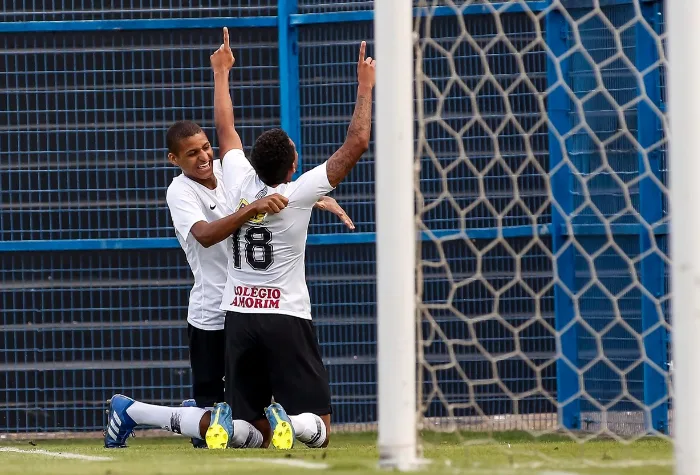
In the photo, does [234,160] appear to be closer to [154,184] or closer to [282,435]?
[282,435]

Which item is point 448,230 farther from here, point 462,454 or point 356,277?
point 462,454

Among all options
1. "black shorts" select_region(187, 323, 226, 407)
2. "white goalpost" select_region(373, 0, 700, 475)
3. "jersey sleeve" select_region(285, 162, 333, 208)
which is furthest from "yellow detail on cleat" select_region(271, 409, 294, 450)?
"jersey sleeve" select_region(285, 162, 333, 208)

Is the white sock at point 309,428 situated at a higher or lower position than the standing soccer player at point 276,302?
lower

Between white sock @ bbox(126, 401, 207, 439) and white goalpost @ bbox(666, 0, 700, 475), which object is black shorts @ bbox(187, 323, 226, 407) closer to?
white sock @ bbox(126, 401, 207, 439)

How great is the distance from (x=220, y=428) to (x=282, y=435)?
0.34 meters

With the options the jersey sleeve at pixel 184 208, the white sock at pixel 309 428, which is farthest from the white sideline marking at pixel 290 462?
the jersey sleeve at pixel 184 208

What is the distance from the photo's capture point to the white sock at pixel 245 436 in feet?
18.4

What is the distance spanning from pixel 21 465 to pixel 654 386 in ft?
11.6

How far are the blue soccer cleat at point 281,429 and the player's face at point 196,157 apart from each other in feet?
4.05

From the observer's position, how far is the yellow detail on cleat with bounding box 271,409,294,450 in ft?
17.4

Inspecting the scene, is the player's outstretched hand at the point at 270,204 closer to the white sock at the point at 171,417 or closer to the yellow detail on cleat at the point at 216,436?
the yellow detail on cleat at the point at 216,436

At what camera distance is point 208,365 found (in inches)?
237

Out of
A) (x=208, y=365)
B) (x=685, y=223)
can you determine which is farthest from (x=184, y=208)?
(x=685, y=223)

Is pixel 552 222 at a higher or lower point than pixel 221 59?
lower
